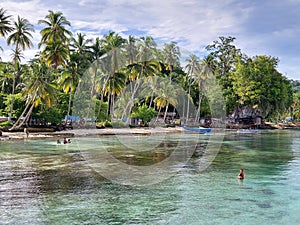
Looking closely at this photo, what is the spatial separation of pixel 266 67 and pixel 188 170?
56.8 meters

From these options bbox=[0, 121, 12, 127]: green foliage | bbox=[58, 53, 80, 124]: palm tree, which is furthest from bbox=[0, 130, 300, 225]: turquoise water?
bbox=[58, 53, 80, 124]: palm tree

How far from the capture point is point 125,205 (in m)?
13.2

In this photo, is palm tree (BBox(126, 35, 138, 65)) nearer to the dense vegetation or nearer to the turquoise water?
the dense vegetation

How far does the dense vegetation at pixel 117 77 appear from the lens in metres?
46.6

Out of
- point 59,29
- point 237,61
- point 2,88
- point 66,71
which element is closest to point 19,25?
point 59,29

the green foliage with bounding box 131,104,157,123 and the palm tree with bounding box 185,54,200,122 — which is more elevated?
the palm tree with bounding box 185,54,200,122

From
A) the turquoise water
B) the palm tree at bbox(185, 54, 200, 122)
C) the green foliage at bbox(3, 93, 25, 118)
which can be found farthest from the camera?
the palm tree at bbox(185, 54, 200, 122)


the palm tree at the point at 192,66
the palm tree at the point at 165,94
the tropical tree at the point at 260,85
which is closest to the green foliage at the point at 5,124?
the palm tree at the point at 165,94

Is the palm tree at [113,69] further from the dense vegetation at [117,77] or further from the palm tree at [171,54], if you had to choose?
the palm tree at [171,54]

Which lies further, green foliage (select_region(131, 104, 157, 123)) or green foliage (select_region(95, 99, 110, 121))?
green foliage (select_region(131, 104, 157, 123))

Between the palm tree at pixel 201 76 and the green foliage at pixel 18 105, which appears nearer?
the green foliage at pixel 18 105

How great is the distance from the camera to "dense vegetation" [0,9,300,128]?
46.6 m

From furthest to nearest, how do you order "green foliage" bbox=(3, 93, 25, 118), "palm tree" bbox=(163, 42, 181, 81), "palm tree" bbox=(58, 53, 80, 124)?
"palm tree" bbox=(163, 42, 181, 81) < "palm tree" bbox=(58, 53, 80, 124) < "green foliage" bbox=(3, 93, 25, 118)

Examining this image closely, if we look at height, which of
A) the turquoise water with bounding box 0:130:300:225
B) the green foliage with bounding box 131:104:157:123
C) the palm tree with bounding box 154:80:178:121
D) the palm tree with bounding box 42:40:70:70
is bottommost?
the turquoise water with bounding box 0:130:300:225
